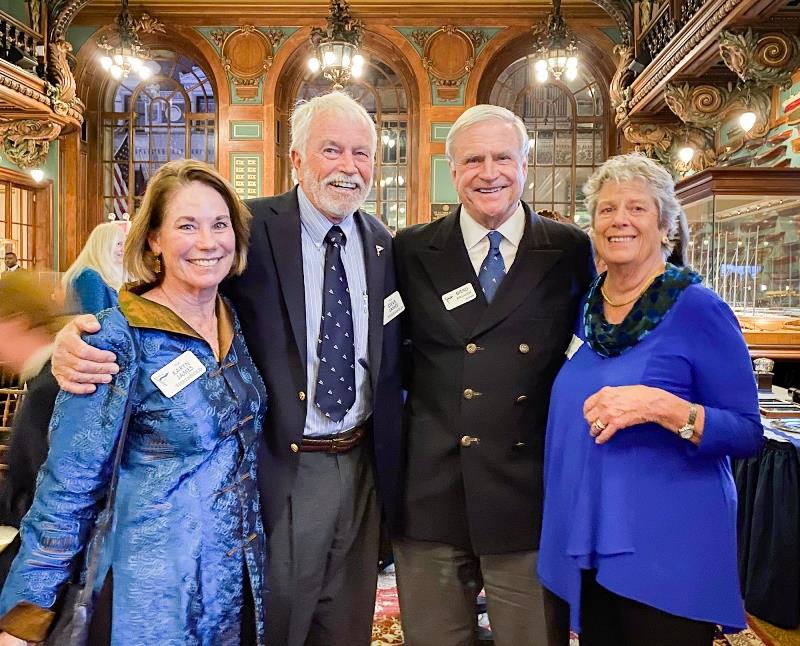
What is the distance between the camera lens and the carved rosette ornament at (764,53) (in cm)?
450

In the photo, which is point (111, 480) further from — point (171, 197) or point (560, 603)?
point (560, 603)

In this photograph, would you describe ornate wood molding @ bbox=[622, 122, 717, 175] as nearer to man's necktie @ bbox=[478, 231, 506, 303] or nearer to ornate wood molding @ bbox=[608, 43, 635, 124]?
ornate wood molding @ bbox=[608, 43, 635, 124]

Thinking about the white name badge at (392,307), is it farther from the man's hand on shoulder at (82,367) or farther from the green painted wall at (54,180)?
the green painted wall at (54,180)

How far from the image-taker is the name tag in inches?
75.6

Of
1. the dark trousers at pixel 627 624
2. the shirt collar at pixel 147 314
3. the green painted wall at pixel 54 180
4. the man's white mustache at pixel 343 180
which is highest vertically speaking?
the green painted wall at pixel 54 180

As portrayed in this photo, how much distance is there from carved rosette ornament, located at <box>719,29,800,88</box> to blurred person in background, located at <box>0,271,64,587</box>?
4591 millimetres

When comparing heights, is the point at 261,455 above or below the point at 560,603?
above

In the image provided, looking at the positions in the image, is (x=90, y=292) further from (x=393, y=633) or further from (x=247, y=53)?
(x=247, y=53)

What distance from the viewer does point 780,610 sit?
2.93m

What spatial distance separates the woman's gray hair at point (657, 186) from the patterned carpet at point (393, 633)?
195 centimetres

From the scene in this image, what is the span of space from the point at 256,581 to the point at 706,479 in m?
1.07

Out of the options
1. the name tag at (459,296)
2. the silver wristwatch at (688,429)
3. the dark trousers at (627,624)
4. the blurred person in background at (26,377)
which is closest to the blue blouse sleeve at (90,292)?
the blurred person in background at (26,377)

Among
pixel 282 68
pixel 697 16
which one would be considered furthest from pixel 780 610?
pixel 282 68

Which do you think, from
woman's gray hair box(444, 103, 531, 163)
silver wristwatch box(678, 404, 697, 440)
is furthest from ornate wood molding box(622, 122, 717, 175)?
silver wristwatch box(678, 404, 697, 440)
